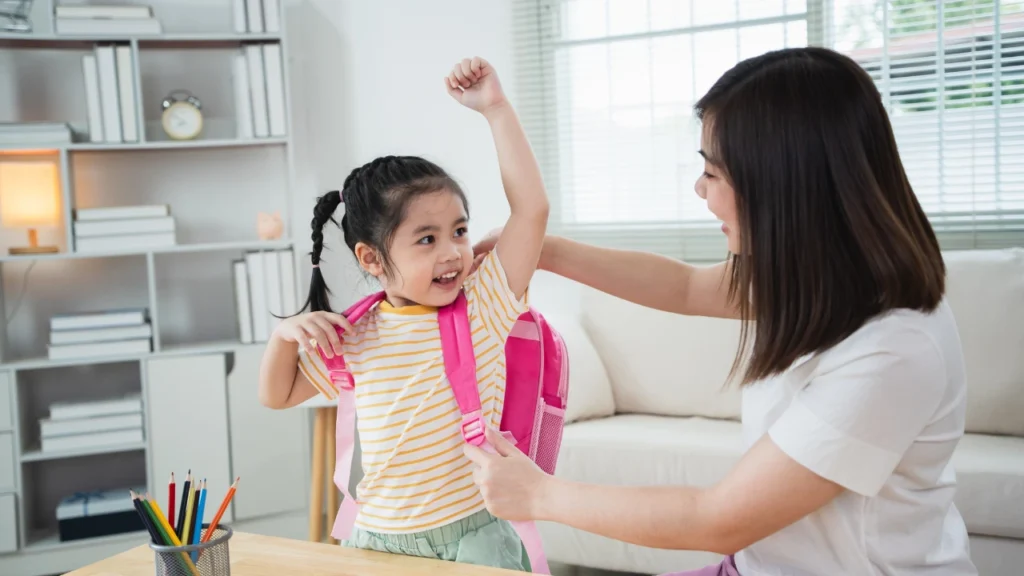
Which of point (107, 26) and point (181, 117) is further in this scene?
point (181, 117)

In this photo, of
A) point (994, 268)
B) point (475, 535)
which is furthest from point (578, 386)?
point (475, 535)

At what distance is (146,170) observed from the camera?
3545 millimetres

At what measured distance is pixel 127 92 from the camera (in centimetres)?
319

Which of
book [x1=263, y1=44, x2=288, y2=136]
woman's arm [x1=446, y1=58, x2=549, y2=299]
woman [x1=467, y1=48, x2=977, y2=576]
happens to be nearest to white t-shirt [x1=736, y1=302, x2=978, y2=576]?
woman [x1=467, y1=48, x2=977, y2=576]

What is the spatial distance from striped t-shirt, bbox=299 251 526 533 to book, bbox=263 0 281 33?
7.29 ft

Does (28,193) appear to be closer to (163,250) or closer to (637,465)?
(163,250)

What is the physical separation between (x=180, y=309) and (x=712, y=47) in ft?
7.52

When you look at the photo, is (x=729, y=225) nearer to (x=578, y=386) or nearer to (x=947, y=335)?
(x=947, y=335)

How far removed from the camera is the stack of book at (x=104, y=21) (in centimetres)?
312

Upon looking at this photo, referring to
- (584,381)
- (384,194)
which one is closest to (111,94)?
(584,381)

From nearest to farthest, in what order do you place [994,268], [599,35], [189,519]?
[189,519] < [994,268] < [599,35]

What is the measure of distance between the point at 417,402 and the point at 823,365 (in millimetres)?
595

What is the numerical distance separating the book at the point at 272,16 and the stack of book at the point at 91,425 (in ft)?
4.69

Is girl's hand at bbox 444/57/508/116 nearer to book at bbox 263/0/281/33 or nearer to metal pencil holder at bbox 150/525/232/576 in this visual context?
metal pencil holder at bbox 150/525/232/576
